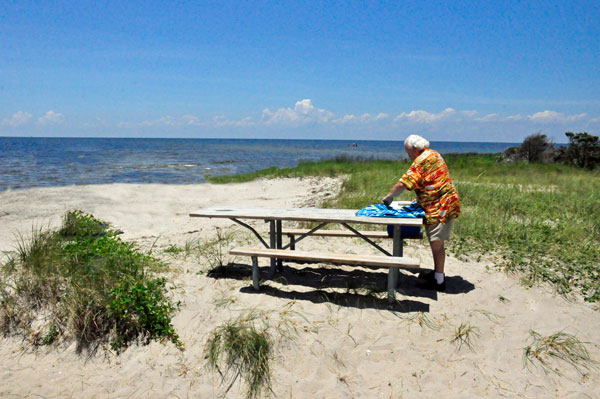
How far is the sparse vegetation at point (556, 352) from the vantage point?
10.4 ft

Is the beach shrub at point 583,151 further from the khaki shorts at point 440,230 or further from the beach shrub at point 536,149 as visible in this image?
the khaki shorts at point 440,230

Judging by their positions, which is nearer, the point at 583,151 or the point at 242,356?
the point at 242,356

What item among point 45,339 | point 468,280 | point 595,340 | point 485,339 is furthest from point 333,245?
point 45,339

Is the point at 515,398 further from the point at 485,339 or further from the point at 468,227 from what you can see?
the point at 468,227

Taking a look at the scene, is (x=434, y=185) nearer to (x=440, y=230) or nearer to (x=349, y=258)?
(x=440, y=230)

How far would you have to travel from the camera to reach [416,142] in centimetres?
405

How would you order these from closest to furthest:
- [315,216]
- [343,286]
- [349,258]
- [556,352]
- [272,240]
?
[556,352], [349,258], [315,216], [343,286], [272,240]

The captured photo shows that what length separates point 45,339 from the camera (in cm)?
365

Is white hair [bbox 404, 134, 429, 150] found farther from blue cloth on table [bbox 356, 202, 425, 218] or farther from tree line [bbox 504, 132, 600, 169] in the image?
tree line [bbox 504, 132, 600, 169]

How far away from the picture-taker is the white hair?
404cm

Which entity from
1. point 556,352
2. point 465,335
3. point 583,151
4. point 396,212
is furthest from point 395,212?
point 583,151

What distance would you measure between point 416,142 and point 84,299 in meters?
3.54

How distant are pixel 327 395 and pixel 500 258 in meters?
3.20

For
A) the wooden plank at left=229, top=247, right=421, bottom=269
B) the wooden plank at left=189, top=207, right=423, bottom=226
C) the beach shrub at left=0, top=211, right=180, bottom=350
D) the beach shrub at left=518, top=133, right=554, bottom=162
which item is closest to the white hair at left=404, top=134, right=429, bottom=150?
the wooden plank at left=189, top=207, right=423, bottom=226
